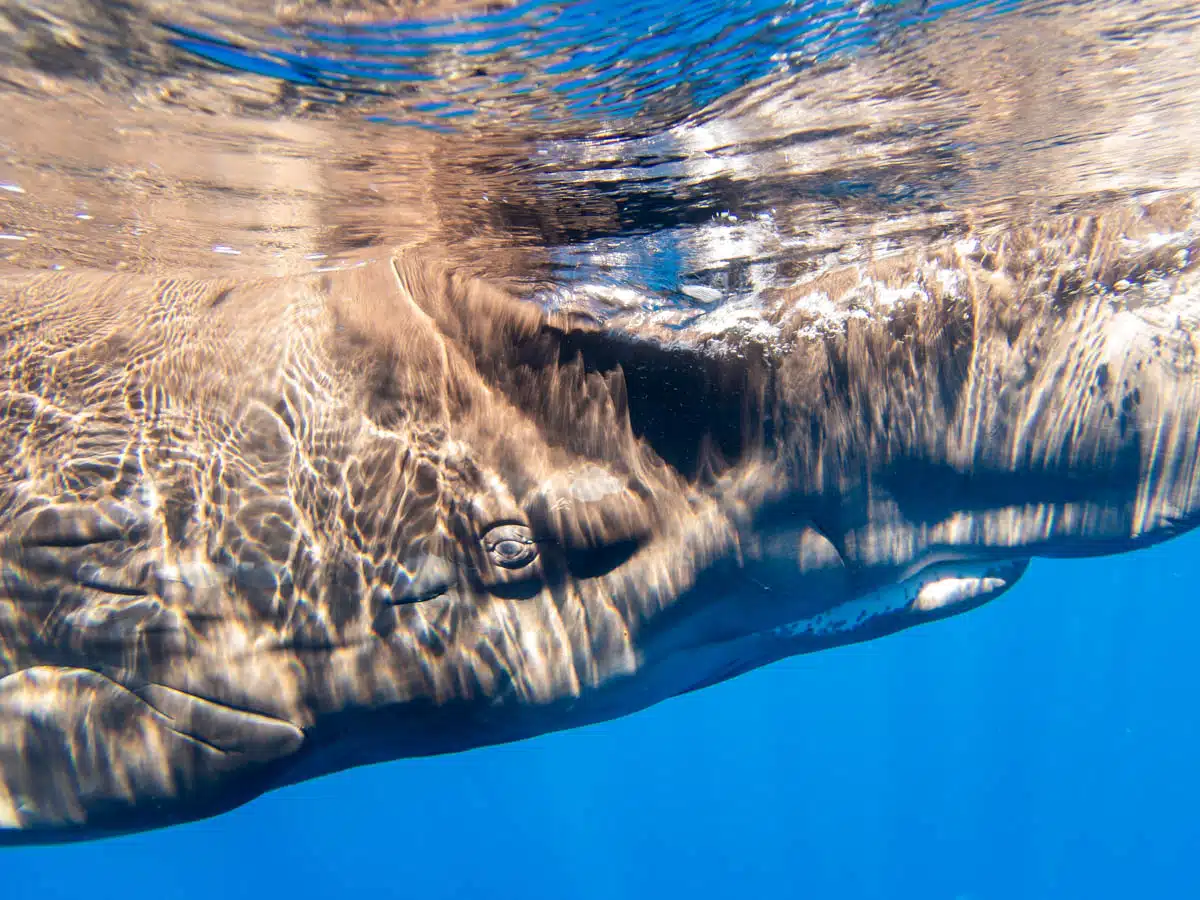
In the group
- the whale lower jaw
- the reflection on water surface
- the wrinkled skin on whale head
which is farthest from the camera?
the whale lower jaw

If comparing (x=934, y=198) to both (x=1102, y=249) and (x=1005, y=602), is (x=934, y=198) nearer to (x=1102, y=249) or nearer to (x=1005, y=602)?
(x=1102, y=249)

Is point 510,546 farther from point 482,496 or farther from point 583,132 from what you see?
point 583,132

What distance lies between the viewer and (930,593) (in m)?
4.25

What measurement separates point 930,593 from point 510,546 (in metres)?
2.59

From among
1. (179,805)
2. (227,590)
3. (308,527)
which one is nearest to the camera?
(179,805)

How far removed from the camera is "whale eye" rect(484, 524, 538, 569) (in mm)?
3480

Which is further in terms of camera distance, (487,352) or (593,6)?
(487,352)

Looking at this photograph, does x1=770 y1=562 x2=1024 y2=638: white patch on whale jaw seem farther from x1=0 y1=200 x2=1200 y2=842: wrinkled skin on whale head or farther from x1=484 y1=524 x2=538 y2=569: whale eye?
x1=484 y1=524 x2=538 y2=569: whale eye

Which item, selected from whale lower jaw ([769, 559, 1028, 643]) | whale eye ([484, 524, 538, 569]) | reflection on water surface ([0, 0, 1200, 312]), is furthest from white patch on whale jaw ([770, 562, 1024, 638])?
reflection on water surface ([0, 0, 1200, 312])

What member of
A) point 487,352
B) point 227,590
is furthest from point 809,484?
point 227,590

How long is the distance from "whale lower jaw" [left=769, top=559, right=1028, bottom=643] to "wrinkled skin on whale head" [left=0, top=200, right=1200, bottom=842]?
0.08 ft

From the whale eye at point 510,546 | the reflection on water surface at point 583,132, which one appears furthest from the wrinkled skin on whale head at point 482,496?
the reflection on water surface at point 583,132

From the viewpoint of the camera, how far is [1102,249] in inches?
174

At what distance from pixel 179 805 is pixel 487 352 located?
2493mm
